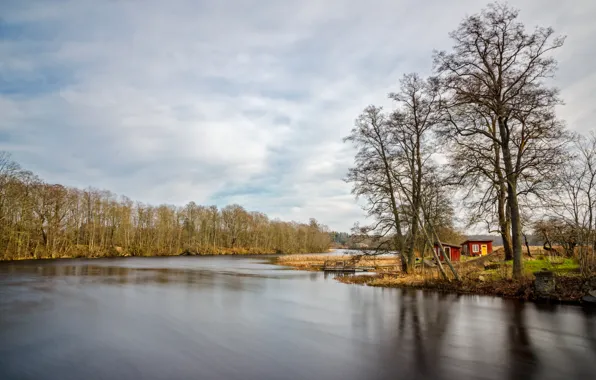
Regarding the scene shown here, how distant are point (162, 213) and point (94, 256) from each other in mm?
21231

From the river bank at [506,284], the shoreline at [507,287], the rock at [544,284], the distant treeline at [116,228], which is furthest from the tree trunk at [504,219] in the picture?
the distant treeline at [116,228]

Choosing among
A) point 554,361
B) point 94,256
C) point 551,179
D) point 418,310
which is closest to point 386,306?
point 418,310

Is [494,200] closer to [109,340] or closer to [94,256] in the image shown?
[109,340]

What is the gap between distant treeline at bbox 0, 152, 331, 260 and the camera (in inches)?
1789

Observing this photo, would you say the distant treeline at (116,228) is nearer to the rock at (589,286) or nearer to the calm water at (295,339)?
the calm water at (295,339)

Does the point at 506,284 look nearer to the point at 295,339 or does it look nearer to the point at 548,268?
the point at 548,268

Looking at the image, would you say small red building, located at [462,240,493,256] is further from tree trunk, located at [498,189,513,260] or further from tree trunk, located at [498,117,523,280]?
tree trunk, located at [498,117,523,280]

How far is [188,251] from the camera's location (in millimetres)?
79438

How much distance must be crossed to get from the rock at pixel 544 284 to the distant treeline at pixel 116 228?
52695mm

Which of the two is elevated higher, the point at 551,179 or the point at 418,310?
the point at 551,179

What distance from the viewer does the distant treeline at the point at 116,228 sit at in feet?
149

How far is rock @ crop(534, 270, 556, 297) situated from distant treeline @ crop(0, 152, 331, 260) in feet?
173

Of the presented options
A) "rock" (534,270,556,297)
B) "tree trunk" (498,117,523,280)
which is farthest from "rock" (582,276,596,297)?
"tree trunk" (498,117,523,280)

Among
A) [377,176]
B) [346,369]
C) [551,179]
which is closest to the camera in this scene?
[346,369]
